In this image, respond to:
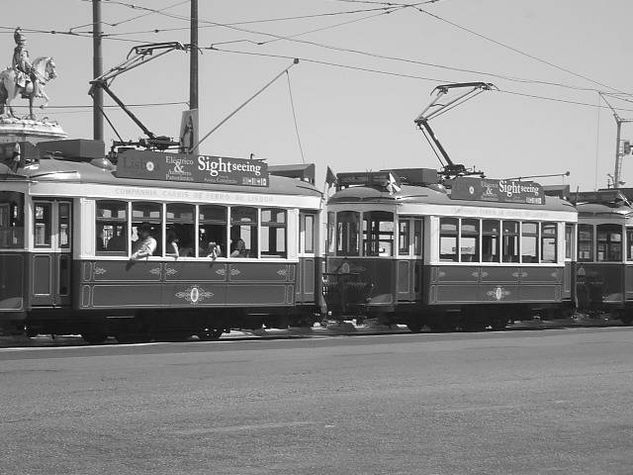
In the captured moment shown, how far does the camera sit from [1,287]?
20.7 metres

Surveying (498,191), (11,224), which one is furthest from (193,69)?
(11,224)

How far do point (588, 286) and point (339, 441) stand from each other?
24.2 meters

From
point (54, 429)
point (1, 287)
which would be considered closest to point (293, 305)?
point (1, 287)

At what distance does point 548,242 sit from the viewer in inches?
1209

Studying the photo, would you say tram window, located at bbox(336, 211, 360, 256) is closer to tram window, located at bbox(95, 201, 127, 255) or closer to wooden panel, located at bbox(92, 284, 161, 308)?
wooden panel, located at bbox(92, 284, 161, 308)

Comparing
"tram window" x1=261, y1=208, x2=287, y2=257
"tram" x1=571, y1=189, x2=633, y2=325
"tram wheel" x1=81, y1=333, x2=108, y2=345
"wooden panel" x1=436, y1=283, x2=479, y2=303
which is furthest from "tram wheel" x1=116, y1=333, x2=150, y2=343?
"tram" x1=571, y1=189, x2=633, y2=325

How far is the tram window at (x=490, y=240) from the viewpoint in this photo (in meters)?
28.7

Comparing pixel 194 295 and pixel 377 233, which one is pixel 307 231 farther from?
pixel 194 295

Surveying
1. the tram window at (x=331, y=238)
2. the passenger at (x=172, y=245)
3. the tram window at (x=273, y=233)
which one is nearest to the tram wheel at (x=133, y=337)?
the passenger at (x=172, y=245)

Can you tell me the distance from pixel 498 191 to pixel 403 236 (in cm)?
306

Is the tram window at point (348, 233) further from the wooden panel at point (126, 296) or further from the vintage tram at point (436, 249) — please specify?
the wooden panel at point (126, 296)

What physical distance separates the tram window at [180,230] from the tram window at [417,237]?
19.7ft

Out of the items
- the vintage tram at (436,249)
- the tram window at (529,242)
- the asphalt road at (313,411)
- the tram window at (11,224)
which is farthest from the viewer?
the tram window at (529,242)

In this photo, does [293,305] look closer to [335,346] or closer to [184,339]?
[184,339]
